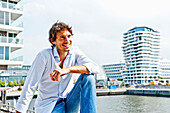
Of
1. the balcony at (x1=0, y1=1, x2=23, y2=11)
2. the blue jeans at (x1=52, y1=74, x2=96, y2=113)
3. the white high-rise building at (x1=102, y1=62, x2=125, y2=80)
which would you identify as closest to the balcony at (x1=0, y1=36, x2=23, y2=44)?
the balcony at (x1=0, y1=1, x2=23, y2=11)

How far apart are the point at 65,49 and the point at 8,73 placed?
350ft

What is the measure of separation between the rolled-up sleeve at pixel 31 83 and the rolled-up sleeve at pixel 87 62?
447 millimetres

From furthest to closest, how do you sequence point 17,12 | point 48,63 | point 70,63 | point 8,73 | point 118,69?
point 118,69 → point 8,73 → point 17,12 → point 70,63 → point 48,63

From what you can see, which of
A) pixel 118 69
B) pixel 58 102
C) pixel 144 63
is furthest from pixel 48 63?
pixel 118 69

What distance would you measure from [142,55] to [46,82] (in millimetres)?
105158

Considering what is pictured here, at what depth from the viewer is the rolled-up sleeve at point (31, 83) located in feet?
6.51

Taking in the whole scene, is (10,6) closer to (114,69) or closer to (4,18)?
(4,18)

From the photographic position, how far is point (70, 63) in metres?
2.37

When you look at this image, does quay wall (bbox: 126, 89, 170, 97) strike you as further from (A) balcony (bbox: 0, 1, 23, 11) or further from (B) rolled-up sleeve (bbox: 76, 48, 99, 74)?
(B) rolled-up sleeve (bbox: 76, 48, 99, 74)

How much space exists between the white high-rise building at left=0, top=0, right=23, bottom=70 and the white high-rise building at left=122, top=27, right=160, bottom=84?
283 ft

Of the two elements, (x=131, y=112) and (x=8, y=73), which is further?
(x=8, y=73)

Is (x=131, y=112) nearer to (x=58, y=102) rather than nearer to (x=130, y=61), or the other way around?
(x=58, y=102)

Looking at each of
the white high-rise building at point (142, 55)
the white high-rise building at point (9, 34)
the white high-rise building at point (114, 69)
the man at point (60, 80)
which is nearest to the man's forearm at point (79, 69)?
the man at point (60, 80)

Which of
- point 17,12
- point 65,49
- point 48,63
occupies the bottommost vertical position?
point 48,63
